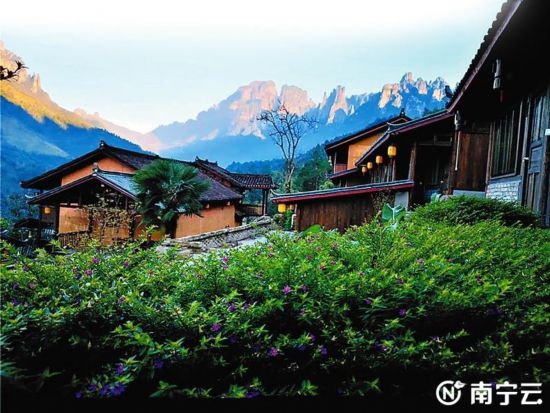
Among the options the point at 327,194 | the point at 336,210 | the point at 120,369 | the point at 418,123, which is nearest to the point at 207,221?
the point at 336,210

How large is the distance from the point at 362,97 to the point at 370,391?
428 feet

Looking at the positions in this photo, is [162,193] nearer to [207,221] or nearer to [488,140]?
[207,221]

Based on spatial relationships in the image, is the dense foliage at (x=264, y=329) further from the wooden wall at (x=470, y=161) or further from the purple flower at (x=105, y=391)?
the wooden wall at (x=470, y=161)

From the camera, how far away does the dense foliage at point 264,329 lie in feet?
5.56

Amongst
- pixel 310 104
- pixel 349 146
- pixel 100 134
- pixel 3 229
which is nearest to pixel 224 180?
pixel 349 146

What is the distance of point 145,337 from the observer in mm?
1664

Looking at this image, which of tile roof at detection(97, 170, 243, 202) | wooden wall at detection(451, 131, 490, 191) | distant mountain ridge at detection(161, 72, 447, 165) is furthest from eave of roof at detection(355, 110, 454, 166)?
distant mountain ridge at detection(161, 72, 447, 165)

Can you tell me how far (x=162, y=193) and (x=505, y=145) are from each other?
12081mm

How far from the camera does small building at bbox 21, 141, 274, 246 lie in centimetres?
1655

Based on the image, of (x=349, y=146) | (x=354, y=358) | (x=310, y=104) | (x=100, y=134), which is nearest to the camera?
(x=354, y=358)

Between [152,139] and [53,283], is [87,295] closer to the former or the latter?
[53,283]

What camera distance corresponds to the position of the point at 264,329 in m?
1.95

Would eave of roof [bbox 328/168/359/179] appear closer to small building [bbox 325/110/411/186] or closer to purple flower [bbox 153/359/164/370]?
small building [bbox 325/110/411/186]
